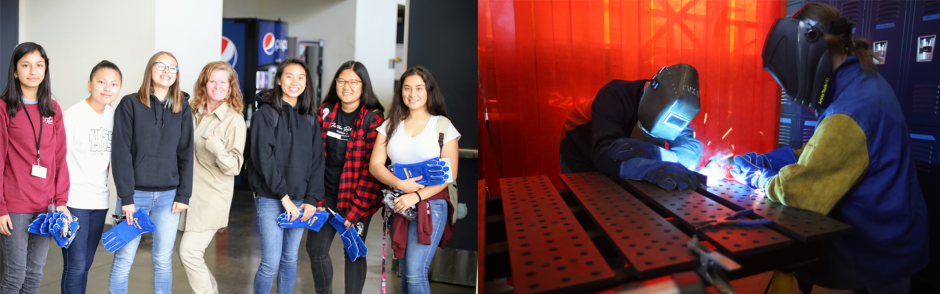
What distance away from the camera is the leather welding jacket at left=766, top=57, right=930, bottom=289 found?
1.13 metres

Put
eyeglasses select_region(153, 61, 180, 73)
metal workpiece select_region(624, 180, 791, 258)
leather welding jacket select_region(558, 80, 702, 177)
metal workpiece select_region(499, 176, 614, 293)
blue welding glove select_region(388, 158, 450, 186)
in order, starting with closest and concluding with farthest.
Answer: metal workpiece select_region(499, 176, 614, 293) → metal workpiece select_region(624, 180, 791, 258) → leather welding jacket select_region(558, 80, 702, 177) → blue welding glove select_region(388, 158, 450, 186) → eyeglasses select_region(153, 61, 180, 73)

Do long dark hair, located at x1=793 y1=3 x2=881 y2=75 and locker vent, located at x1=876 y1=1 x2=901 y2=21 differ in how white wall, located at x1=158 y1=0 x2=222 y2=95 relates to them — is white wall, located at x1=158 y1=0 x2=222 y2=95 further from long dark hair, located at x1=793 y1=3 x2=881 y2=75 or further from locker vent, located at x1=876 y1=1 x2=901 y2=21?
locker vent, located at x1=876 y1=1 x2=901 y2=21

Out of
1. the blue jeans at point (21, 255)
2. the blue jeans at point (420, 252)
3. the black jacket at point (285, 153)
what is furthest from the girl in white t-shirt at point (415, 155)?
the blue jeans at point (21, 255)

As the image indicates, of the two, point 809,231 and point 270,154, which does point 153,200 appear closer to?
point 270,154

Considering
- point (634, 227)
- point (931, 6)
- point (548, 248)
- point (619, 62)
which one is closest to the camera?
point (548, 248)

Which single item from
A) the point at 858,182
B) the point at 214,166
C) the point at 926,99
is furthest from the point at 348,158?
the point at 926,99

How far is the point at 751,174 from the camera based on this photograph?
130 centimetres

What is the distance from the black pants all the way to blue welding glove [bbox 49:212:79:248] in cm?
86

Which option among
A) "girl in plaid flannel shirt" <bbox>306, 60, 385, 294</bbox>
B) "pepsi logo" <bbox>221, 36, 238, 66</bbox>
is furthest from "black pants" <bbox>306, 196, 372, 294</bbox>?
"pepsi logo" <bbox>221, 36, 238, 66</bbox>

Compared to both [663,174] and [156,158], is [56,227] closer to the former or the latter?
[156,158]

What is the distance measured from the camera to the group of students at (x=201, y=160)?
180cm

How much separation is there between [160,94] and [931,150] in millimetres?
2518

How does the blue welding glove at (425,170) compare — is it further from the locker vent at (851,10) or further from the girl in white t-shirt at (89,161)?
the locker vent at (851,10)

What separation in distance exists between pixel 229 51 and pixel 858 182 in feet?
15.8
